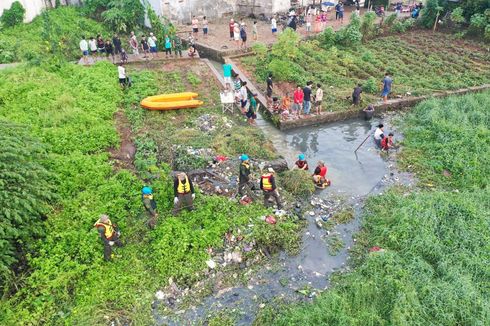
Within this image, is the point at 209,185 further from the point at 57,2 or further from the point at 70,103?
the point at 57,2

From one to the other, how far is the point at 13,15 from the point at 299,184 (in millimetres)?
20485

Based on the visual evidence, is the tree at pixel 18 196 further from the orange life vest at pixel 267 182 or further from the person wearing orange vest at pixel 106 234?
the orange life vest at pixel 267 182

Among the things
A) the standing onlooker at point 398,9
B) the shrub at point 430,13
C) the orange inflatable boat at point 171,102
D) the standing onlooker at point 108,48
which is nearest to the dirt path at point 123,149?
the orange inflatable boat at point 171,102

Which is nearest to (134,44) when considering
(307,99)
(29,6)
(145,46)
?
(145,46)

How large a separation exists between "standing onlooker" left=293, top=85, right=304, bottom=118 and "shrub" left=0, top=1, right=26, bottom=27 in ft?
57.9

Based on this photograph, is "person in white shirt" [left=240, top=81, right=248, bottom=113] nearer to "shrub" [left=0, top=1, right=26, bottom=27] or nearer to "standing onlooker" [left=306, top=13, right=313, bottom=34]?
"standing onlooker" [left=306, top=13, right=313, bottom=34]

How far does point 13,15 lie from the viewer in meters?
21.9

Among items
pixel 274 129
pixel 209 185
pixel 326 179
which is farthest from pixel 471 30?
pixel 209 185

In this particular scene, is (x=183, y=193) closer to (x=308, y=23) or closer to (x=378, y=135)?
(x=378, y=135)

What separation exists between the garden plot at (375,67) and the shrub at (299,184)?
530 centimetres

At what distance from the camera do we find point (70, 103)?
45.2 feet

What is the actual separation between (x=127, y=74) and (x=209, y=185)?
9.10 meters

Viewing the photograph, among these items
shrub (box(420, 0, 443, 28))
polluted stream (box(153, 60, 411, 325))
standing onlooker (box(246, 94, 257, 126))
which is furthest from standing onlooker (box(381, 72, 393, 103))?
shrub (box(420, 0, 443, 28))

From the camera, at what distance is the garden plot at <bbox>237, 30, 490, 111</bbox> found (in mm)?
17000
